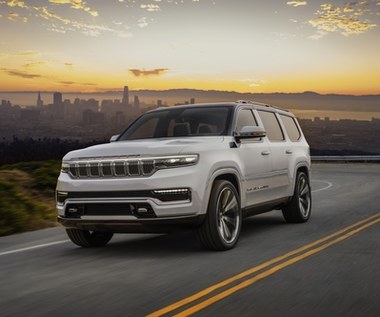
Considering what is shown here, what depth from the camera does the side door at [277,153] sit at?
11.0 metres

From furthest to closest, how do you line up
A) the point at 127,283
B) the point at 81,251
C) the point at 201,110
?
the point at 201,110 → the point at 81,251 → the point at 127,283

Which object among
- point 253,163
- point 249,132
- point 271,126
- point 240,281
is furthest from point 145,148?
point 271,126

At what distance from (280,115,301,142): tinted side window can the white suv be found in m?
1.88

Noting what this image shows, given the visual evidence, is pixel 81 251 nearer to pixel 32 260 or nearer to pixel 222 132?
pixel 32 260

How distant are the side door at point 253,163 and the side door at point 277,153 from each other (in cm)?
25

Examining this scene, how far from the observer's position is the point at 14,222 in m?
12.0

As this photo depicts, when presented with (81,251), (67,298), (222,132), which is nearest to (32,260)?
(81,251)

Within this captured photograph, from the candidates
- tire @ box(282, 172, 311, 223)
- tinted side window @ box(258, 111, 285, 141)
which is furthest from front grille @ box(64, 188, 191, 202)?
tire @ box(282, 172, 311, 223)

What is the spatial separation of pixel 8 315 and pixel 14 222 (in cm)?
658

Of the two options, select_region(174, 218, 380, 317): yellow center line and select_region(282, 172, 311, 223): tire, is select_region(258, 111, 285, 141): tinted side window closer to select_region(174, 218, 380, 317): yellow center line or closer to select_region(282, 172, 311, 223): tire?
select_region(282, 172, 311, 223): tire

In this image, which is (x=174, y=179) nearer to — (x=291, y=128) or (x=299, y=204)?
(x=299, y=204)

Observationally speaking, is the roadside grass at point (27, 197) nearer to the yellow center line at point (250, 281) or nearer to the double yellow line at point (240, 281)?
the double yellow line at point (240, 281)

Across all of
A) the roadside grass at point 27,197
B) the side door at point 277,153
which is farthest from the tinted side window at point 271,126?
the roadside grass at point 27,197

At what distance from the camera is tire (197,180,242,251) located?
862 cm
